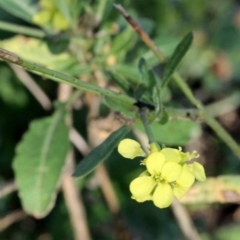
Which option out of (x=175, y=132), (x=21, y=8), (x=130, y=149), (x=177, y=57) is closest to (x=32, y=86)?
(x=21, y=8)

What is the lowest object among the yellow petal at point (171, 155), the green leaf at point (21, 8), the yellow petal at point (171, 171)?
the yellow petal at point (171, 171)

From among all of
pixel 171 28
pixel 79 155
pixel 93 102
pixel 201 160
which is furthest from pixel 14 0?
pixel 201 160

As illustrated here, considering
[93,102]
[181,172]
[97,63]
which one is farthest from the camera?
[93,102]

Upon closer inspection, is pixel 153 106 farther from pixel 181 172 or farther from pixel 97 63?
pixel 97 63

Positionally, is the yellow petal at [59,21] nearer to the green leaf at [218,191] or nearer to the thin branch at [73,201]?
the thin branch at [73,201]

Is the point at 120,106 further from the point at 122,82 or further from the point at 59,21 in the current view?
the point at 59,21

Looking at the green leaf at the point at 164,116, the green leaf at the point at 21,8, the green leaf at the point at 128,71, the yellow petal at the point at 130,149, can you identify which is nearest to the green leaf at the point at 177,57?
the green leaf at the point at 164,116
